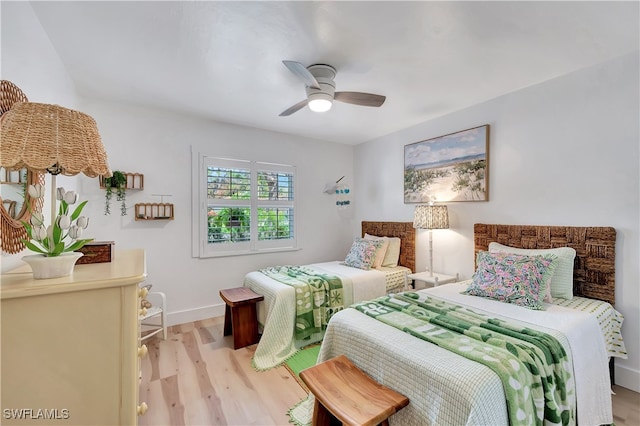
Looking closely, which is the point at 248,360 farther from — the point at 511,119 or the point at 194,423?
the point at 511,119

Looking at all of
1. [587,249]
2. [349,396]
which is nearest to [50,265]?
[349,396]

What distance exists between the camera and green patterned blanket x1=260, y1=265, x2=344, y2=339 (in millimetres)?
2748

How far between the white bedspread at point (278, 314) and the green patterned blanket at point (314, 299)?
67 mm

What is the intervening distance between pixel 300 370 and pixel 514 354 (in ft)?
5.39

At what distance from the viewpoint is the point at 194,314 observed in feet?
11.1

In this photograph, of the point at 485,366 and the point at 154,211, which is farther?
the point at 154,211

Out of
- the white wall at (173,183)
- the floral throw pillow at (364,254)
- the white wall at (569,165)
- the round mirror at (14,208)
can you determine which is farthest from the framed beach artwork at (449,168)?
the round mirror at (14,208)

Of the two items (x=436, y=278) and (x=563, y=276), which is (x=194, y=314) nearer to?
(x=436, y=278)

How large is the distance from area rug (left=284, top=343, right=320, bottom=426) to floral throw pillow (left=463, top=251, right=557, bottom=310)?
4.92 ft

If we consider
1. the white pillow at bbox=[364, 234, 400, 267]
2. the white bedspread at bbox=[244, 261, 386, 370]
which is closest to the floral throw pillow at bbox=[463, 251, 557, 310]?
the white bedspread at bbox=[244, 261, 386, 370]

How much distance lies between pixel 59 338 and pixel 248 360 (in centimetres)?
195

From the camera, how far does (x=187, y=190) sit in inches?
132

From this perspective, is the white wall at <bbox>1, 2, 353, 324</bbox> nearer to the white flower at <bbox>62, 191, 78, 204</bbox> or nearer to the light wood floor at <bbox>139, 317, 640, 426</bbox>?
the light wood floor at <bbox>139, 317, 640, 426</bbox>

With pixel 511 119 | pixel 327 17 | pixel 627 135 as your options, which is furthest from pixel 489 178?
pixel 327 17
